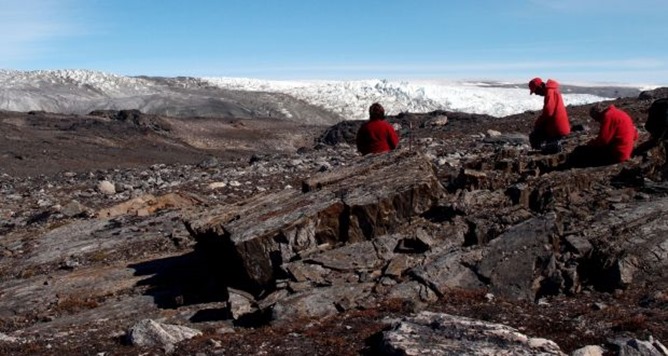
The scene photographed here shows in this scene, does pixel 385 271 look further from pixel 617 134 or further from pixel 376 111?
pixel 376 111

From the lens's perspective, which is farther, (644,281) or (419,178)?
(419,178)

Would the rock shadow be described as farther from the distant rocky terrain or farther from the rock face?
the rock face

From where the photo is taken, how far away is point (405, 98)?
7975 cm

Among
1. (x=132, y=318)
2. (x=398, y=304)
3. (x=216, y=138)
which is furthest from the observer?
(x=216, y=138)

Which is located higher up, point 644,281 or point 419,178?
point 419,178

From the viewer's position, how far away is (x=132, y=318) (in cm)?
1005

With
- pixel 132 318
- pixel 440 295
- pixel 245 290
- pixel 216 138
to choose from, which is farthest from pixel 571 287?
pixel 216 138

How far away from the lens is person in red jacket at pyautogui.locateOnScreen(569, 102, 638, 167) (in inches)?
450

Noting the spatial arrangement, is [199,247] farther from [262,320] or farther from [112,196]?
[112,196]

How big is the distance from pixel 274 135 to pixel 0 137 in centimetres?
1754

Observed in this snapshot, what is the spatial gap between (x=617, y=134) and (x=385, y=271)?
438 cm

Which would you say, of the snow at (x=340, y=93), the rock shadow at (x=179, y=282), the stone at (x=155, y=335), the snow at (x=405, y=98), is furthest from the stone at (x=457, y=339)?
the snow at (x=405, y=98)

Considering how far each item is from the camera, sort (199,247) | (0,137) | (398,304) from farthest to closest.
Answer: (0,137)
(199,247)
(398,304)

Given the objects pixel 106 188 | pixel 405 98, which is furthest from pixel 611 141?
pixel 405 98
